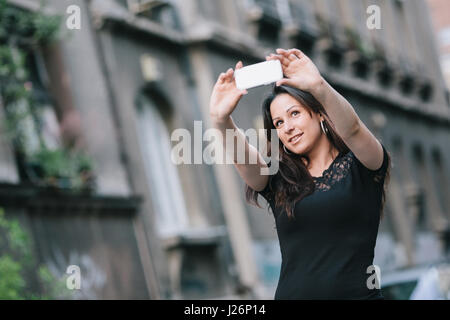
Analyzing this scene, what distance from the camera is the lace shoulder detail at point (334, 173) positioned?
11.5ft

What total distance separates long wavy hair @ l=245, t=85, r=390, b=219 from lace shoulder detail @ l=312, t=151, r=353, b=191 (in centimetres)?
3

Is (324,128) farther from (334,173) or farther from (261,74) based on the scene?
(261,74)

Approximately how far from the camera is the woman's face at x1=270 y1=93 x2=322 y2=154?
141 inches

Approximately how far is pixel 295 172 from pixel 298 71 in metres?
0.43

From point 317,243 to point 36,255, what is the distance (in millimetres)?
7203

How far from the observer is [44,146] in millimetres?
11016

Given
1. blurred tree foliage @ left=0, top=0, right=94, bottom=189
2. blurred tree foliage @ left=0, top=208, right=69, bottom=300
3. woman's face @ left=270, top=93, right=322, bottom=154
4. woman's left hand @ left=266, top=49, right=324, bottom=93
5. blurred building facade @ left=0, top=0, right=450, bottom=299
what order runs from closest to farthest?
woman's left hand @ left=266, top=49, right=324, bottom=93 < woman's face @ left=270, top=93, right=322, bottom=154 < blurred tree foliage @ left=0, top=208, right=69, bottom=300 < blurred tree foliage @ left=0, top=0, right=94, bottom=189 < blurred building facade @ left=0, top=0, right=450, bottom=299

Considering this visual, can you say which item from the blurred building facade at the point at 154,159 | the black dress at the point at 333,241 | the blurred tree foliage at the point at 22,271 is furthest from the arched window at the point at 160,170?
the black dress at the point at 333,241

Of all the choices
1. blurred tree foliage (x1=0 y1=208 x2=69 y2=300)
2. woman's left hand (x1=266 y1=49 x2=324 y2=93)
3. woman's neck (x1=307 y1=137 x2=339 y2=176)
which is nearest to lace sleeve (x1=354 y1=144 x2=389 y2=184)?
woman's neck (x1=307 y1=137 x2=339 y2=176)

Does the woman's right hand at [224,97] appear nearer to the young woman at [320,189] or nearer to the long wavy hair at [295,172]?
the young woman at [320,189]

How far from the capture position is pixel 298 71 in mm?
3338

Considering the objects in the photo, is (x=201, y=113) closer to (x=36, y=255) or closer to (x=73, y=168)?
(x=73, y=168)

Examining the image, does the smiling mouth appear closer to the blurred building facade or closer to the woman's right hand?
the woman's right hand

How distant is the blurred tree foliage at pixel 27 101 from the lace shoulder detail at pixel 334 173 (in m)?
6.92
